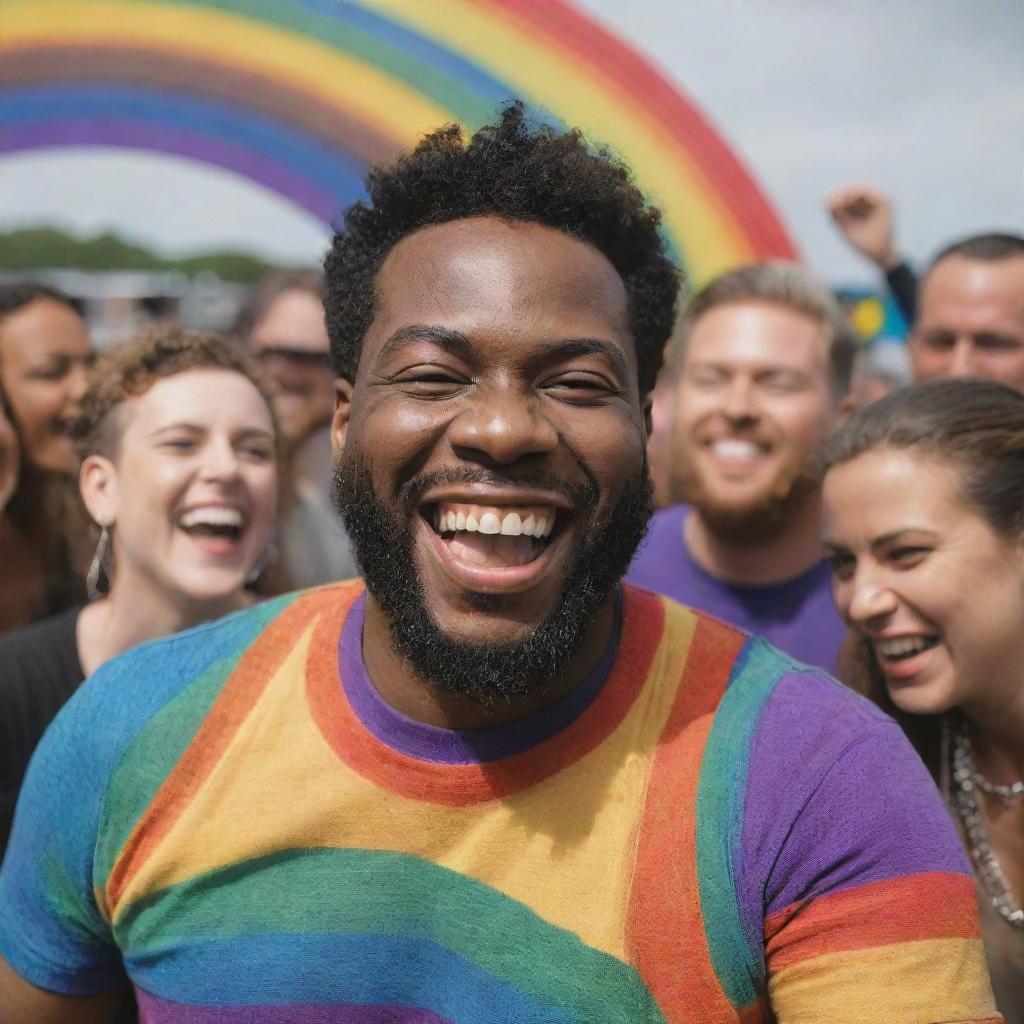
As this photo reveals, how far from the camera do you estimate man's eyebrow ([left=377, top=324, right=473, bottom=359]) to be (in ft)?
5.51

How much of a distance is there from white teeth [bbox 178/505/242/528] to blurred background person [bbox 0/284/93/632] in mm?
1070

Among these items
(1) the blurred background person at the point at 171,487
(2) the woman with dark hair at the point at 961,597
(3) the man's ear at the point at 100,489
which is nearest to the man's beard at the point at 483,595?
(2) the woman with dark hair at the point at 961,597

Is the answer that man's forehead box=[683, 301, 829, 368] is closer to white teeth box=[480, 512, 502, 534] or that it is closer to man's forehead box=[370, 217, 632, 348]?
man's forehead box=[370, 217, 632, 348]

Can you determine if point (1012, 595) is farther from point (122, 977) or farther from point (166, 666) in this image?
point (122, 977)

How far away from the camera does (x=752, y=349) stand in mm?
3486

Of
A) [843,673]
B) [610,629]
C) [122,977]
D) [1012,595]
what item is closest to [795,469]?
[843,673]

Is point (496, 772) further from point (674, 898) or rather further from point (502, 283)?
point (502, 283)

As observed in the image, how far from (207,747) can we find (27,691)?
2.83 feet

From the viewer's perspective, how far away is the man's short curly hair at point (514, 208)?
5.86 ft

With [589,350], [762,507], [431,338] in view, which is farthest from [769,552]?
[431,338]

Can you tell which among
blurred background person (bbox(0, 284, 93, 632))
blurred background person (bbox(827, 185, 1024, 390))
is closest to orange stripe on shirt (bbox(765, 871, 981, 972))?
blurred background person (bbox(827, 185, 1024, 390))

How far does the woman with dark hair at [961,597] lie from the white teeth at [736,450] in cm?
97

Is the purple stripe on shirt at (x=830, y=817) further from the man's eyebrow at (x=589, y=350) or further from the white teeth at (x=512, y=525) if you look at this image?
the man's eyebrow at (x=589, y=350)

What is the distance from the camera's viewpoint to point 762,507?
10.8 feet
